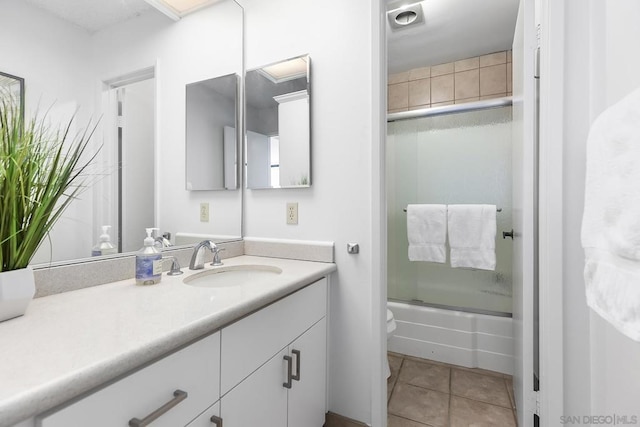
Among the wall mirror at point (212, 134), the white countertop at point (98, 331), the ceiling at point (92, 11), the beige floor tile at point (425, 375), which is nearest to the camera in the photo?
the white countertop at point (98, 331)

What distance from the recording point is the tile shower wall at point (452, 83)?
2316 millimetres

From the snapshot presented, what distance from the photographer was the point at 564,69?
101 centimetres

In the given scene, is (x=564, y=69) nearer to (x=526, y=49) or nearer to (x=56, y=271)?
(x=526, y=49)

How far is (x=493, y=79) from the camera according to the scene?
2336 millimetres

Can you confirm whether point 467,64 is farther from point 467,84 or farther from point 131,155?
point 131,155

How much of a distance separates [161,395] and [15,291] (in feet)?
1.34

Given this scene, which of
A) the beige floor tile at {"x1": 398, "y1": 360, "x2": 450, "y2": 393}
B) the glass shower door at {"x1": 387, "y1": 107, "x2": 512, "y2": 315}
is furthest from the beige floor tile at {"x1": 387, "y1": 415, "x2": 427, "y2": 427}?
the glass shower door at {"x1": 387, "y1": 107, "x2": 512, "y2": 315}

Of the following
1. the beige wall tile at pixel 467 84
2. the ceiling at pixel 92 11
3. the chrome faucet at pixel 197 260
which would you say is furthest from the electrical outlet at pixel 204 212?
the beige wall tile at pixel 467 84

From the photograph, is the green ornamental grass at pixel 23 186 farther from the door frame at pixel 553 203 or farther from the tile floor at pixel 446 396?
the tile floor at pixel 446 396

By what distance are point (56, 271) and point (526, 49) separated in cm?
178

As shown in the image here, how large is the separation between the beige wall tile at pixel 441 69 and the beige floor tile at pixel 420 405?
2358 mm

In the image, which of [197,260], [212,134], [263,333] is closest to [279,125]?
[212,134]

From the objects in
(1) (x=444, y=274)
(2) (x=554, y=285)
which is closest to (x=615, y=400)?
(2) (x=554, y=285)

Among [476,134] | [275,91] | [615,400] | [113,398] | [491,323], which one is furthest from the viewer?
[476,134]
